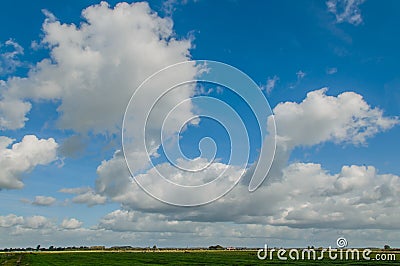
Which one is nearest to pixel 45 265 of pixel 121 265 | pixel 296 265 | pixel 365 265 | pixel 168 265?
pixel 121 265

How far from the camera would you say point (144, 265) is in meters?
86.4

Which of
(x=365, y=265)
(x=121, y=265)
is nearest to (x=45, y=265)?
(x=121, y=265)

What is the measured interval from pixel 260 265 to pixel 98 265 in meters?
32.0

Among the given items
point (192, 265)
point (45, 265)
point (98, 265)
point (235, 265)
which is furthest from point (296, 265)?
point (45, 265)

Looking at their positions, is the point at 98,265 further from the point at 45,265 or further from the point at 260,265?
the point at 260,265

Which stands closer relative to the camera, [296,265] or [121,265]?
[296,265]

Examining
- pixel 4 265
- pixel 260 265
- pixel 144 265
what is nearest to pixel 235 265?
pixel 260 265

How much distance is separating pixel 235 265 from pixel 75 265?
103 ft

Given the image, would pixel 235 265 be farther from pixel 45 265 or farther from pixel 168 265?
pixel 45 265

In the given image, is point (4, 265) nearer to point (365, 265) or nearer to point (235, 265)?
point (235, 265)

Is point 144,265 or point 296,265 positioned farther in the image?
point 144,265

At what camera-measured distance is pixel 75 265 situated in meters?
85.2

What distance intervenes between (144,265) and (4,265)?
90.7 ft

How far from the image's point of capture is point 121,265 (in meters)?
86.8
